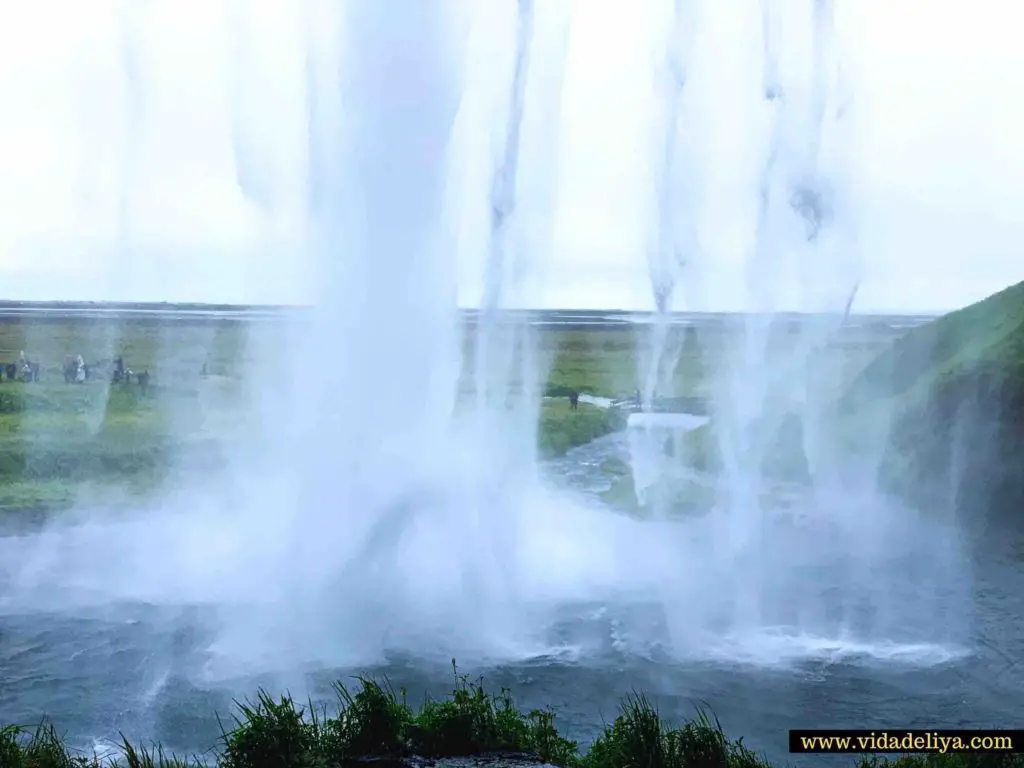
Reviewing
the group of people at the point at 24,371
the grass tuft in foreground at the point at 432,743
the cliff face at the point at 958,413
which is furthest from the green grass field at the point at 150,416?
the grass tuft in foreground at the point at 432,743

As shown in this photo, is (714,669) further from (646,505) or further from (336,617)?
(646,505)

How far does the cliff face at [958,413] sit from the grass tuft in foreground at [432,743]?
20.0 meters

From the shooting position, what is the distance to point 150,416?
40.3 meters

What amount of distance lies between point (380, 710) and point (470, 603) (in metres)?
6.81

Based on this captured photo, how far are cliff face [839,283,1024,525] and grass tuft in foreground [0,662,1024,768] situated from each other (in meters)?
20.0

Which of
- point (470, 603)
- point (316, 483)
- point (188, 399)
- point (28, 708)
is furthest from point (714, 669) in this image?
point (188, 399)

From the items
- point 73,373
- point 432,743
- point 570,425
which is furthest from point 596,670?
point 73,373

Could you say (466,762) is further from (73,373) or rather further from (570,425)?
(73,373)

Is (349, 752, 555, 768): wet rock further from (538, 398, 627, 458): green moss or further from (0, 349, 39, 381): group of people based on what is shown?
(0, 349, 39, 381): group of people

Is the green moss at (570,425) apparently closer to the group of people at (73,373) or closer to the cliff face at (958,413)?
the cliff face at (958,413)

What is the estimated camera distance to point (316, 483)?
18891 mm

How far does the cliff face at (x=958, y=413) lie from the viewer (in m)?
28.0

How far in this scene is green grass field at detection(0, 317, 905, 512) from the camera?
101 feet

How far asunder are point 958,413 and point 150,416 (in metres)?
34.4
